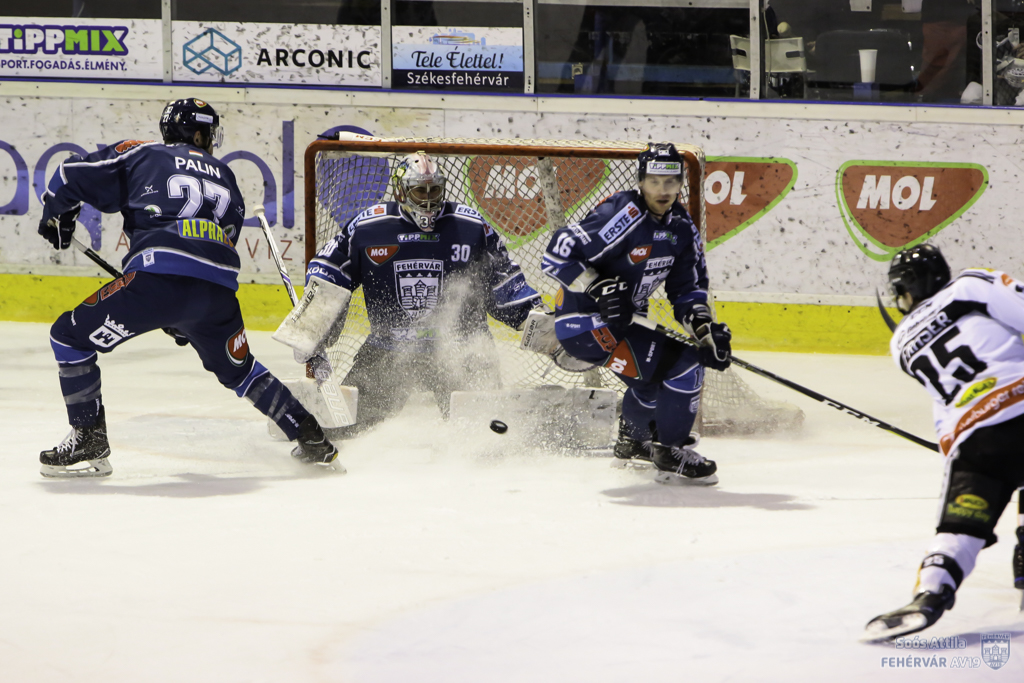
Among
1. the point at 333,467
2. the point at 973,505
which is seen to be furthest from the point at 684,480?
the point at 973,505

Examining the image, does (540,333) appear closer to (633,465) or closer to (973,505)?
(633,465)

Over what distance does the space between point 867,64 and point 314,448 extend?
12.2ft

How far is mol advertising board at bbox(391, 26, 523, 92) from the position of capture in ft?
19.0

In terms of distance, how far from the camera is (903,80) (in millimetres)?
5566

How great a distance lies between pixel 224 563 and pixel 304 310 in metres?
1.37

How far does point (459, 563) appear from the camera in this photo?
2.52 metres

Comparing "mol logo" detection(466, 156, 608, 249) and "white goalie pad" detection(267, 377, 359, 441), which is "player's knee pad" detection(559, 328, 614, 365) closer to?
"white goalie pad" detection(267, 377, 359, 441)

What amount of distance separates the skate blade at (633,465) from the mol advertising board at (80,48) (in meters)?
3.82

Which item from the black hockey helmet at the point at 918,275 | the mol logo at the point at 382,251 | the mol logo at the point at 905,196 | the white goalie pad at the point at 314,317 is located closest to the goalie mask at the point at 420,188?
the mol logo at the point at 382,251

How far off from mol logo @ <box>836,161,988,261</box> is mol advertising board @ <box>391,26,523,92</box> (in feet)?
6.02

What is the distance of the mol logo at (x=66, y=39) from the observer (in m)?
5.97

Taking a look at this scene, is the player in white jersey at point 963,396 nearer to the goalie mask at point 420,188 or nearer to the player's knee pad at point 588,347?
the player's knee pad at point 588,347

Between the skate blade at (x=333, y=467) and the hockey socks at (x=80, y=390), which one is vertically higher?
the hockey socks at (x=80, y=390)

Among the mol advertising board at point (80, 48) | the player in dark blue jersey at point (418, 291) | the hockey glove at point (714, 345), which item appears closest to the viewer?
the hockey glove at point (714, 345)
